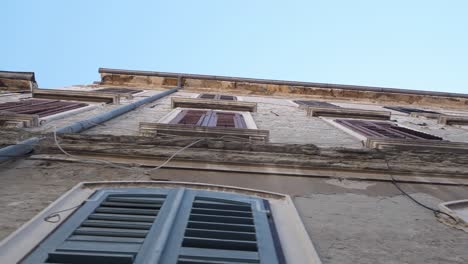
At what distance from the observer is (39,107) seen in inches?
337

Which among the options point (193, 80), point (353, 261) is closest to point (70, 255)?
point (353, 261)

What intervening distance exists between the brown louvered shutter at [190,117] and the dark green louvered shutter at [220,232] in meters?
4.44

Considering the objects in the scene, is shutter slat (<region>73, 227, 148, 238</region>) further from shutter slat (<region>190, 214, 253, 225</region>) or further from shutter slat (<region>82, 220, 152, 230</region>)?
shutter slat (<region>190, 214, 253, 225</region>)

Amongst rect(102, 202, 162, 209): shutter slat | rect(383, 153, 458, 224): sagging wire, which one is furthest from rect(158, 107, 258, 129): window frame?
rect(102, 202, 162, 209): shutter slat

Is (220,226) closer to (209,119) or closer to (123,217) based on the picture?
(123,217)

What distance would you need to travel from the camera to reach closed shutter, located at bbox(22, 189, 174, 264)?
96.7 inches

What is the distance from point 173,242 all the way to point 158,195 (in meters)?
0.90

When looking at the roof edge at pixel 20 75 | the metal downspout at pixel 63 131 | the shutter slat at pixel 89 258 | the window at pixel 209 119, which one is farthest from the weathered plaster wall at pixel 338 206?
the roof edge at pixel 20 75

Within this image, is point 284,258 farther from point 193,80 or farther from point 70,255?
point 193,80

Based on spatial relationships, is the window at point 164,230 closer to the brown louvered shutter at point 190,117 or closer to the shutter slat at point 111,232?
the shutter slat at point 111,232

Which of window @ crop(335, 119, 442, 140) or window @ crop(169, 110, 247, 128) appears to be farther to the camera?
window @ crop(169, 110, 247, 128)

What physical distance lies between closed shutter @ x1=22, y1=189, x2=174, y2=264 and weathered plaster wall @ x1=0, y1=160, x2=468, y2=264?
0.45 meters

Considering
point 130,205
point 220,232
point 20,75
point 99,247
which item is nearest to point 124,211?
point 130,205

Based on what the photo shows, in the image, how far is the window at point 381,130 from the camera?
307 inches
